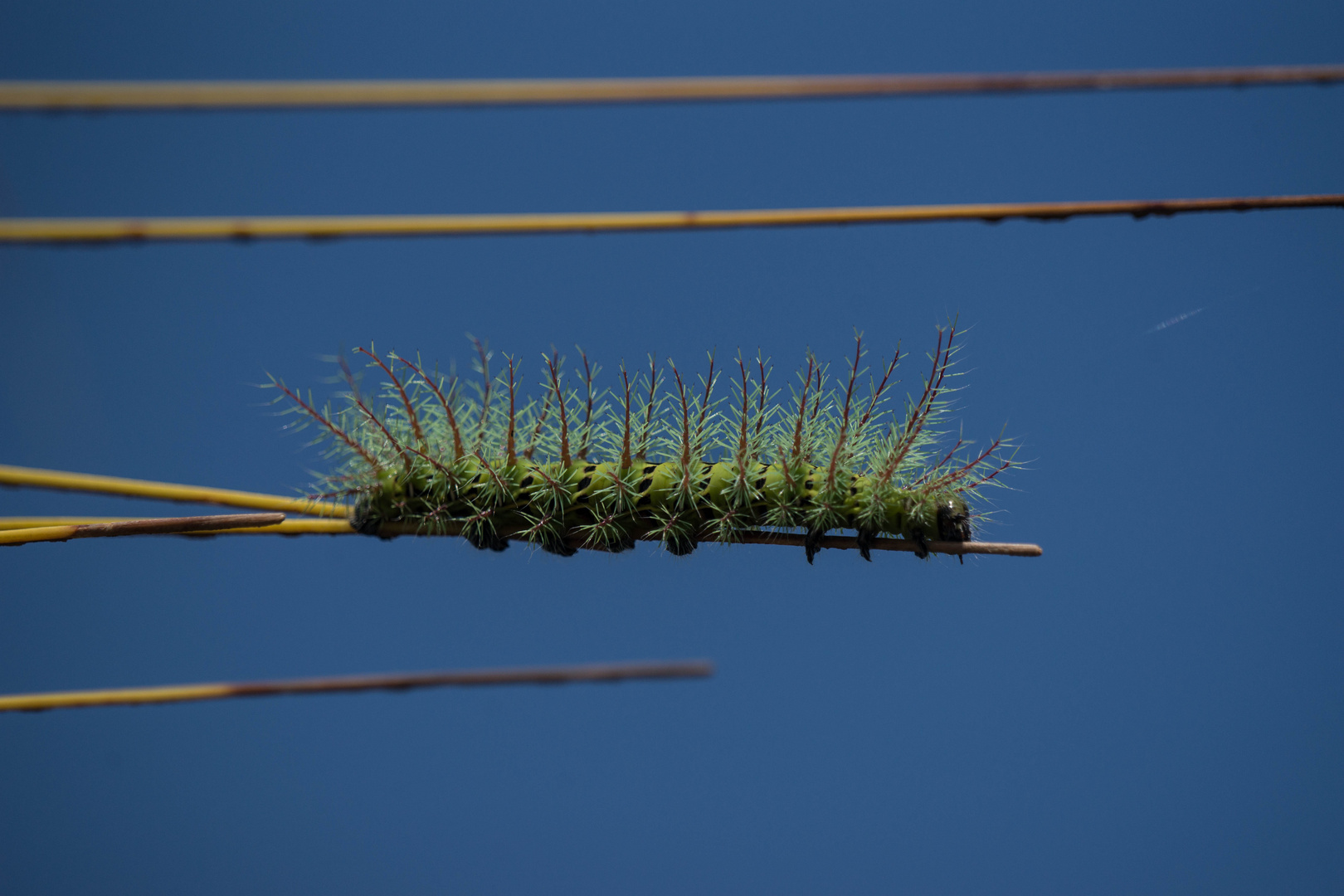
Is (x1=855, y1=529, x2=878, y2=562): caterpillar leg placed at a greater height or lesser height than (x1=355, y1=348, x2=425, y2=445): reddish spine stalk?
lesser

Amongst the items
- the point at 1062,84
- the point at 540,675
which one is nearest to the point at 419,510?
the point at 540,675

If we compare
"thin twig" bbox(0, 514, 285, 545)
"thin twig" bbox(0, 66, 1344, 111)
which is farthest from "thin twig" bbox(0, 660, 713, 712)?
"thin twig" bbox(0, 66, 1344, 111)

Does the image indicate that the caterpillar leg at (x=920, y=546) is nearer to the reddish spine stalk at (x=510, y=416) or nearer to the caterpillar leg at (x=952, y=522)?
the caterpillar leg at (x=952, y=522)

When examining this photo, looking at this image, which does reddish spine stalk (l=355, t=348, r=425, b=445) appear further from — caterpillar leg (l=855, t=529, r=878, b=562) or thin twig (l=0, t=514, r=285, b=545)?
caterpillar leg (l=855, t=529, r=878, b=562)

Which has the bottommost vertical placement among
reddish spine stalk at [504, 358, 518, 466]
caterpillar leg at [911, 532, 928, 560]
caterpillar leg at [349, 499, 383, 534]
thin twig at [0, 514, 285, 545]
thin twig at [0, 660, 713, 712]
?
thin twig at [0, 660, 713, 712]

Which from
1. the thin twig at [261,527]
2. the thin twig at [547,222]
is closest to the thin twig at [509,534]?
the thin twig at [261,527]

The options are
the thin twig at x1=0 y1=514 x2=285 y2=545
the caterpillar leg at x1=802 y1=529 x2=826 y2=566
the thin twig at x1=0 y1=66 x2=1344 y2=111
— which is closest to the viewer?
the thin twig at x1=0 y1=66 x2=1344 y2=111
